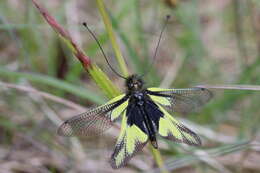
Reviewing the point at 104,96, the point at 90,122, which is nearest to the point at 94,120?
the point at 90,122

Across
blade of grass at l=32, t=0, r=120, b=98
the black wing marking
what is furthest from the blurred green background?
blade of grass at l=32, t=0, r=120, b=98

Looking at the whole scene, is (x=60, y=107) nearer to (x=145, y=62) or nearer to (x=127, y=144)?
(x=145, y=62)

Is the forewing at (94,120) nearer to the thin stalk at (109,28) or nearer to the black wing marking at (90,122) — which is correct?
the black wing marking at (90,122)

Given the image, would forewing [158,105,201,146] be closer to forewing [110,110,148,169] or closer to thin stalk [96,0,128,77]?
forewing [110,110,148,169]

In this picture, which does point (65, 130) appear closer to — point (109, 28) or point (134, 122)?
point (134, 122)

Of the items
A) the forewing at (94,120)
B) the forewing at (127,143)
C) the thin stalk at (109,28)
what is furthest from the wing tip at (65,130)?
the thin stalk at (109,28)

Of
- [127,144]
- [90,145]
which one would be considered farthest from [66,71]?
[127,144]
